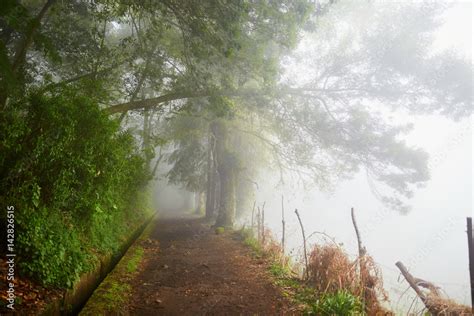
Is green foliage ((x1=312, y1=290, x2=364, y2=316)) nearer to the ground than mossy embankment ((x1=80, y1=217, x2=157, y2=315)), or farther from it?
farther from it

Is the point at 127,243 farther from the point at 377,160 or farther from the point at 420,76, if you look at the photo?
the point at 420,76

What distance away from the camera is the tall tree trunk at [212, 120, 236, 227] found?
1525cm

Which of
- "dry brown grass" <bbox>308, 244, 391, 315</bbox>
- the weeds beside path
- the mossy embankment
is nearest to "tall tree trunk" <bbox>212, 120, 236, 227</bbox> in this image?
the weeds beside path

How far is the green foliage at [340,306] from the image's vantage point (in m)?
4.39

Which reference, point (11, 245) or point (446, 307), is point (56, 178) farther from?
point (446, 307)

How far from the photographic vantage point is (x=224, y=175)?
16.3 meters

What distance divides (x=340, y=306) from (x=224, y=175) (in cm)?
1214

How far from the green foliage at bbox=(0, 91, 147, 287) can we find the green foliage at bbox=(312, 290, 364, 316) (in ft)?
11.9

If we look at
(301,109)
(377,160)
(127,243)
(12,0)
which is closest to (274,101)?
(301,109)

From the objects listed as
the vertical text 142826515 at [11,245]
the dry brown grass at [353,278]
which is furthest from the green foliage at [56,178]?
the dry brown grass at [353,278]

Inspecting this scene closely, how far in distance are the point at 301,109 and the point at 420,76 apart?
489 centimetres

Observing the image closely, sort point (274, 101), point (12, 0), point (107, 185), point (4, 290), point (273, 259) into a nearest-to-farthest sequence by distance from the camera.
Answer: point (4, 290)
point (12, 0)
point (107, 185)
point (273, 259)
point (274, 101)

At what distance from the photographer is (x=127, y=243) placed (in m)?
9.08

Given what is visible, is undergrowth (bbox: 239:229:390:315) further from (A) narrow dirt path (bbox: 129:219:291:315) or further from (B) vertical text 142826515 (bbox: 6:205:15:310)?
(B) vertical text 142826515 (bbox: 6:205:15:310)
